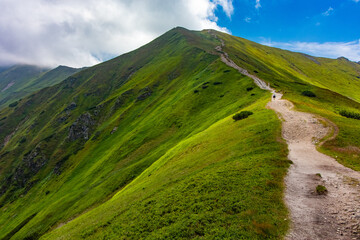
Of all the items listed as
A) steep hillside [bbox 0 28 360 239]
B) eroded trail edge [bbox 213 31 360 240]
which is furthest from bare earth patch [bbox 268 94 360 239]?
steep hillside [bbox 0 28 360 239]

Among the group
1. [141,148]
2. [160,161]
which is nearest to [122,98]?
[141,148]

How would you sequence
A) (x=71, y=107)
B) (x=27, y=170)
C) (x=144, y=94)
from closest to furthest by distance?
(x=27, y=170) < (x=144, y=94) < (x=71, y=107)

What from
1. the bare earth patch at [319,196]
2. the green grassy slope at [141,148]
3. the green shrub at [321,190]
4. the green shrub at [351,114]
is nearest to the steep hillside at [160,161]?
the green grassy slope at [141,148]

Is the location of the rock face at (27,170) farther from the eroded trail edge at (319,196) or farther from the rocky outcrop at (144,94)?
the eroded trail edge at (319,196)

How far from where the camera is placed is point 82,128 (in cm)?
12200

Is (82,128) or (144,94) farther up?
(144,94)

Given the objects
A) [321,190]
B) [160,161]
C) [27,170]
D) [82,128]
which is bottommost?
[321,190]

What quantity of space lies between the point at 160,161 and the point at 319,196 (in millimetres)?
33433

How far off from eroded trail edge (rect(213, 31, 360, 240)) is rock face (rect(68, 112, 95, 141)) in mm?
121732

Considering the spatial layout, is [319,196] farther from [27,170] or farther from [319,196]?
[27,170]

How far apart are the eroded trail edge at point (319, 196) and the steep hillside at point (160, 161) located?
3.82ft

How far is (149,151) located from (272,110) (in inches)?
1701

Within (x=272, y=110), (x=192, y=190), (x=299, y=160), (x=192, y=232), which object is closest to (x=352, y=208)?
(x=299, y=160)

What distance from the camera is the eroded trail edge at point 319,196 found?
11945mm
